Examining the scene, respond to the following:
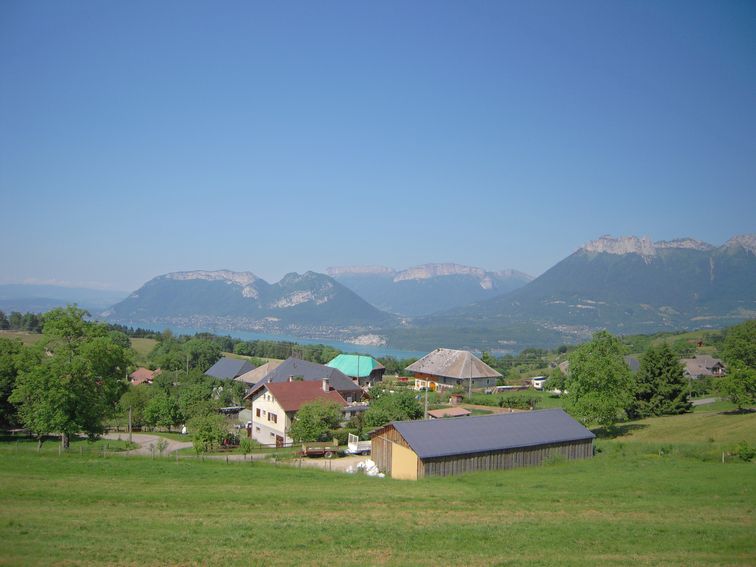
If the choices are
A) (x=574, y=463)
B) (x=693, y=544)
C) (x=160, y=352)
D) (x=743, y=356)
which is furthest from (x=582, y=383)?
(x=160, y=352)

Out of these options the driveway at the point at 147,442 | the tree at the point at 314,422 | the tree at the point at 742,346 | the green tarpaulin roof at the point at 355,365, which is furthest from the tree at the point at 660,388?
the green tarpaulin roof at the point at 355,365

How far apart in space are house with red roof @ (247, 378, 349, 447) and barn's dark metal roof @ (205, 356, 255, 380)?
30.5 m

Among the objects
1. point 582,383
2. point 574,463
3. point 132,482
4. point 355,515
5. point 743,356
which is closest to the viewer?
point 355,515

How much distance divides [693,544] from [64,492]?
19.8 meters

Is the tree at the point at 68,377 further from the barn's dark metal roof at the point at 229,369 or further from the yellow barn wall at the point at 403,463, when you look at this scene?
the barn's dark metal roof at the point at 229,369

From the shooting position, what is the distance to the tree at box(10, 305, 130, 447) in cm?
A: 3119

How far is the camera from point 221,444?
41.5 metres

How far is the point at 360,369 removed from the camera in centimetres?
8688

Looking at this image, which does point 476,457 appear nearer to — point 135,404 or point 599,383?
point 599,383

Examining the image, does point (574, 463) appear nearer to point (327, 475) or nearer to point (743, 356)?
point (327, 475)

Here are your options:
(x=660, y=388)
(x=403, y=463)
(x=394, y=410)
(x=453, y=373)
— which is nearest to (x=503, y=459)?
(x=403, y=463)

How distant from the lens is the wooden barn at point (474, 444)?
2945cm

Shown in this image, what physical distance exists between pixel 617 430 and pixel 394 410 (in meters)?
16.8

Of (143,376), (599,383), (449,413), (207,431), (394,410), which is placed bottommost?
(143,376)
